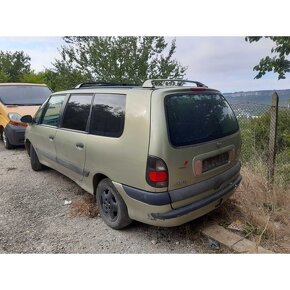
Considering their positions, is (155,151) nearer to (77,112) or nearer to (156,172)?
(156,172)

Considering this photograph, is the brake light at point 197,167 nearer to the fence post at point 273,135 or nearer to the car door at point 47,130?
the fence post at point 273,135

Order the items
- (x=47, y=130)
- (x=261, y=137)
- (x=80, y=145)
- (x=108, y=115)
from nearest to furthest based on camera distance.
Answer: (x=108, y=115), (x=80, y=145), (x=47, y=130), (x=261, y=137)

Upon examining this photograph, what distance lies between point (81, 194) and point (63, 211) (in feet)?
1.72

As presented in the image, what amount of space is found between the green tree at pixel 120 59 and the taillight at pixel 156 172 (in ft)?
28.4

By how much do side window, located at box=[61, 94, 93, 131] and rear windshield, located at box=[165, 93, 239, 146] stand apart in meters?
1.22

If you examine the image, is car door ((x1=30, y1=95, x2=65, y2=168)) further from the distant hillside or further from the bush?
the bush

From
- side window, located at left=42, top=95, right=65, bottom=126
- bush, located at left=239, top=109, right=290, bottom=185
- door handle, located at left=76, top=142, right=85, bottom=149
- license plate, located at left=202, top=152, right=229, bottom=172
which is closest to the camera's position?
license plate, located at left=202, top=152, right=229, bottom=172

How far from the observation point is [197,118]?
2.56 meters

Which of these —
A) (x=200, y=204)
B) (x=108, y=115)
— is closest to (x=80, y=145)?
(x=108, y=115)

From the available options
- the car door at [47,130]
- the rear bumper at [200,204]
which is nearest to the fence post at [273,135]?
the rear bumper at [200,204]

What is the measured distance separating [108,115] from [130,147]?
56 cm

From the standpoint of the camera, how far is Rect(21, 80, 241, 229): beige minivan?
2318 mm

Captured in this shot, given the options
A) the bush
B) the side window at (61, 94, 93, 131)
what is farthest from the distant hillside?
the side window at (61, 94, 93, 131)

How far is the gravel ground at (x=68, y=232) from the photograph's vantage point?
2.63 m
